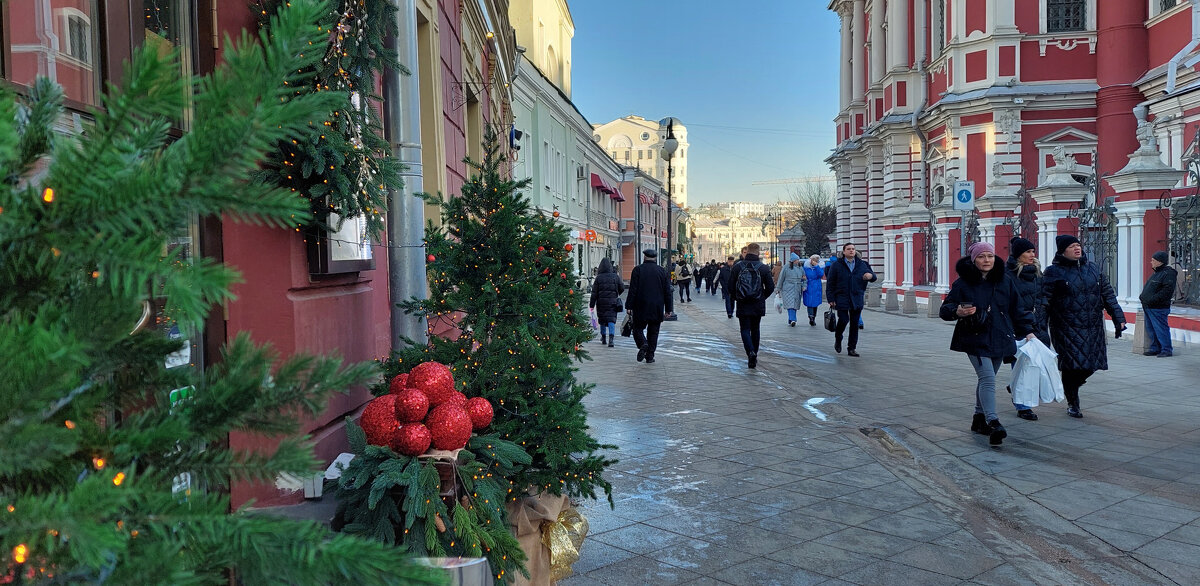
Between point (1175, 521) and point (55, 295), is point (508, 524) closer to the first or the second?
point (55, 295)

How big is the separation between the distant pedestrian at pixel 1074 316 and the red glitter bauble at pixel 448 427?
701 centimetres

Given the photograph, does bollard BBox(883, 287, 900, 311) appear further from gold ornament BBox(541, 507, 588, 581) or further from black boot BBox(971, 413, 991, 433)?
gold ornament BBox(541, 507, 588, 581)

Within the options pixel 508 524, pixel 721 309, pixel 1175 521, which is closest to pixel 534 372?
pixel 508 524

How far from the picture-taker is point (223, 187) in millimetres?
891

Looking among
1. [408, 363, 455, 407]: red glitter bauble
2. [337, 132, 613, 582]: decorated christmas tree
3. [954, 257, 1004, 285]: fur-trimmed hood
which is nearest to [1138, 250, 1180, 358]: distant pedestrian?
[954, 257, 1004, 285]: fur-trimmed hood

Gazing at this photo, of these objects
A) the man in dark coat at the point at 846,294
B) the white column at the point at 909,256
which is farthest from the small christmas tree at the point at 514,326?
the white column at the point at 909,256

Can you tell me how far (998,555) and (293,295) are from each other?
372cm

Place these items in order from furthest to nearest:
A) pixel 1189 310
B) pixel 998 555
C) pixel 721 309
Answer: pixel 721 309, pixel 1189 310, pixel 998 555

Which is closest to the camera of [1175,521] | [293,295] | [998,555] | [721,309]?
[293,295]

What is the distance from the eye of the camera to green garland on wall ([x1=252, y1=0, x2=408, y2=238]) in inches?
134

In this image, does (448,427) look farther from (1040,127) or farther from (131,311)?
(1040,127)

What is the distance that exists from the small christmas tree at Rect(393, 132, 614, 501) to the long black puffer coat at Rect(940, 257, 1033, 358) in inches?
165

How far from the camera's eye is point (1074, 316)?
324 inches

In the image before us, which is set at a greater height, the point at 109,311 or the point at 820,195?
the point at 820,195
